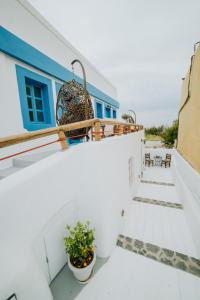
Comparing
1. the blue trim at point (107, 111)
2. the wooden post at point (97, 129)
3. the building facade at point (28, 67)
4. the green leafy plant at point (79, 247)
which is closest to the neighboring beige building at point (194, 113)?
the wooden post at point (97, 129)

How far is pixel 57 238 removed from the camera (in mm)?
2488

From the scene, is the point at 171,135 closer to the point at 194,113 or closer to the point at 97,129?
the point at 194,113

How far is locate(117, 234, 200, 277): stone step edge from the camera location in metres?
2.78

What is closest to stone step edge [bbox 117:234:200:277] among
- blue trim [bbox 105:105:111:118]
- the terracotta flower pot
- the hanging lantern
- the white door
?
the terracotta flower pot

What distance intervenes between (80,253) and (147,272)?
1444mm

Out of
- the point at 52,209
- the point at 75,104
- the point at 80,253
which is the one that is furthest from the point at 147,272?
A: the point at 75,104

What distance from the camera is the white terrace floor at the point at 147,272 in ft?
7.65

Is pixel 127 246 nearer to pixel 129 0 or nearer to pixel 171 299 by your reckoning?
pixel 171 299

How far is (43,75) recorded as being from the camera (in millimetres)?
4242

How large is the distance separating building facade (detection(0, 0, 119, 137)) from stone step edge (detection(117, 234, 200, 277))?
13.2 ft

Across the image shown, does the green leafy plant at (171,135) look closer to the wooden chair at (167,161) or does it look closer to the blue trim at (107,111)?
the wooden chair at (167,161)

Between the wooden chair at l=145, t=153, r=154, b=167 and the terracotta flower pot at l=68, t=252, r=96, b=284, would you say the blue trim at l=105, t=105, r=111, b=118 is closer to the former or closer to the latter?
the wooden chair at l=145, t=153, r=154, b=167

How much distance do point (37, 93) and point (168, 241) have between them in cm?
573

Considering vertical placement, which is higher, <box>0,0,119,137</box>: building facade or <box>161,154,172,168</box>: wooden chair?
<box>0,0,119,137</box>: building facade
